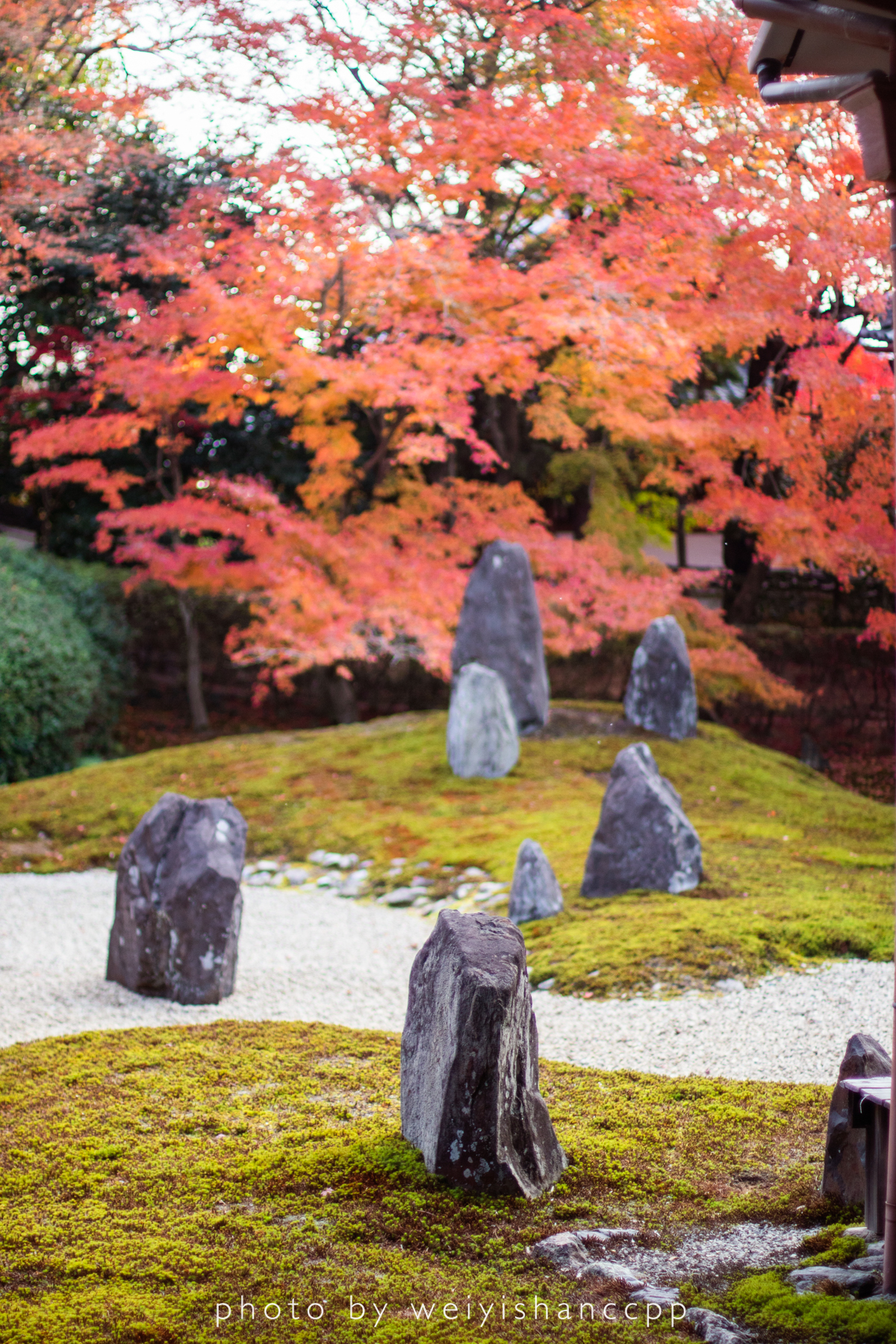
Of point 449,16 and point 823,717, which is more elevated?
point 449,16

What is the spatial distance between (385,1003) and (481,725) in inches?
155

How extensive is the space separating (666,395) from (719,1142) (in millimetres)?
8600

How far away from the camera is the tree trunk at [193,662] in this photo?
41.1 feet

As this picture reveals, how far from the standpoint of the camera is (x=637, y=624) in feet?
34.0

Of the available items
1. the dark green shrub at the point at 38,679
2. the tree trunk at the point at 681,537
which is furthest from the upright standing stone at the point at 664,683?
the dark green shrub at the point at 38,679

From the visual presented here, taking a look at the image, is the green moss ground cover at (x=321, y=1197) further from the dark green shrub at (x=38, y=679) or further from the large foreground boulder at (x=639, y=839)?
the dark green shrub at (x=38, y=679)

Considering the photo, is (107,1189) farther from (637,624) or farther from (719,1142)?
(637,624)

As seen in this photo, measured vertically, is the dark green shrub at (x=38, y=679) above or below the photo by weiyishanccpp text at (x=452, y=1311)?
above

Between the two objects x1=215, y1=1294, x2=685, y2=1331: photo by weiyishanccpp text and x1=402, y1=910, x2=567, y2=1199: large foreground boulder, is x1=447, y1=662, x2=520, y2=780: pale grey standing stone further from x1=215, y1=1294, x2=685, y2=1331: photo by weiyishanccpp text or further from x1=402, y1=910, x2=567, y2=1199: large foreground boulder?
x1=215, y1=1294, x2=685, y2=1331: photo by weiyishanccpp text

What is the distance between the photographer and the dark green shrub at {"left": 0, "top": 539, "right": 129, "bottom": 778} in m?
11.1

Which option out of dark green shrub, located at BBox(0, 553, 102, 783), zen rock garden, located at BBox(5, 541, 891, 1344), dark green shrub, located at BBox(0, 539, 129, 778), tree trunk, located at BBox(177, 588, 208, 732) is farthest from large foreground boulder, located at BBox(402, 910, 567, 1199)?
tree trunk, located at BBox(177, 588, 208, 732)

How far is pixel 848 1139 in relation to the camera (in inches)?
105

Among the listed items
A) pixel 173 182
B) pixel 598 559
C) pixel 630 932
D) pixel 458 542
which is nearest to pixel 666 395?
pixel 598 559

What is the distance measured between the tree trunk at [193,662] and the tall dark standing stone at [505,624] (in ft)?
13.8
